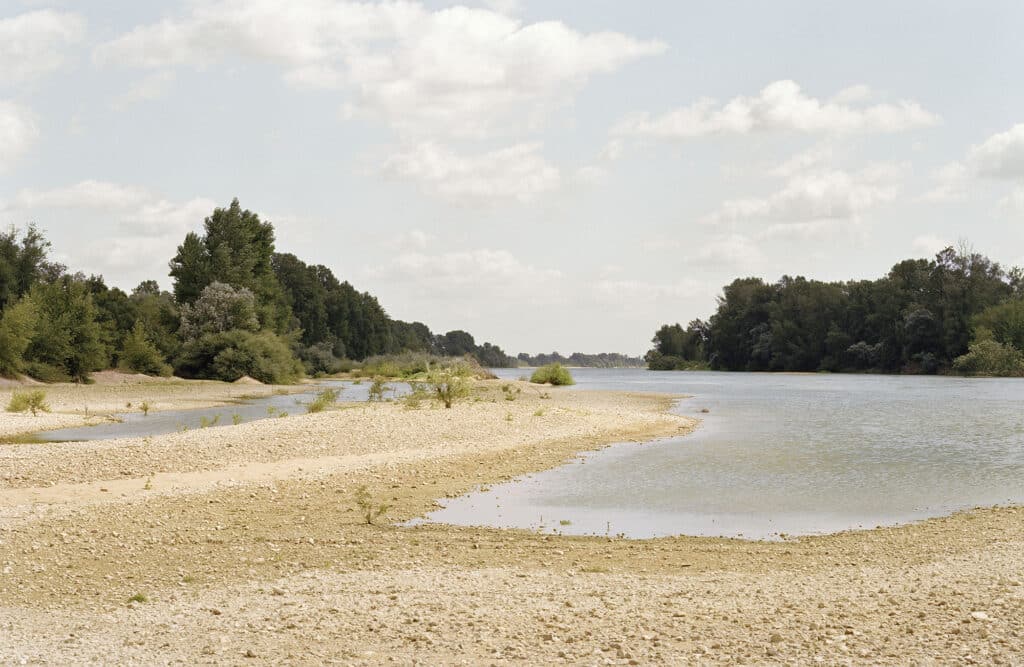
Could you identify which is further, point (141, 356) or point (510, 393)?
point (141, 356)

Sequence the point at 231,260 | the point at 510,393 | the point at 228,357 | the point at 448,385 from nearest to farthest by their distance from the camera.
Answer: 1. the point at 448,385
2. the point at 510,393
3. the point at 228,357
4. the point at 231,260

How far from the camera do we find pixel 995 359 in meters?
92.0

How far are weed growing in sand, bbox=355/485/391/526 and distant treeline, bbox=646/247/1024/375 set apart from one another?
91528mm

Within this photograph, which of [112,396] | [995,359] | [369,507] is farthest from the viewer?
[995,359]

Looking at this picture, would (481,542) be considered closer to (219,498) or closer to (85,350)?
(219,498)

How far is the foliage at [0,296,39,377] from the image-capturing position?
4784cm

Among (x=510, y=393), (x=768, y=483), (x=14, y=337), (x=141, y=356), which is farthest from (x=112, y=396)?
(x=768, y=483)

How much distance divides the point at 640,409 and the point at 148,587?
3071 centimetres

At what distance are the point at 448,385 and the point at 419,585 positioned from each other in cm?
2059

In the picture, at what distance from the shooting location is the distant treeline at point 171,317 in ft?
171

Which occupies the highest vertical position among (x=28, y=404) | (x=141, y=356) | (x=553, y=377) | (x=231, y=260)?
(x=231, y=260)

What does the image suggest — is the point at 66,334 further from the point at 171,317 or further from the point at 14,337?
the point at 171,317

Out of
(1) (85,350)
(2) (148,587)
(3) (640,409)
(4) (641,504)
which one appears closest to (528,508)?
(4) (641,504)

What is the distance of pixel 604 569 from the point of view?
1038 centimetres
